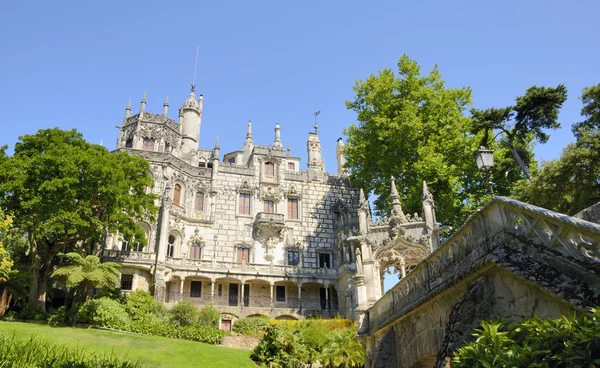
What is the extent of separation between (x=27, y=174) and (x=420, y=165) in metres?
23.4

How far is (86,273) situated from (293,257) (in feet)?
57.8

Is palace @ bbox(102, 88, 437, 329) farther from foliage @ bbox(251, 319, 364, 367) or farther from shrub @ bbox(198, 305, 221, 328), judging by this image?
foliage @ bbox(251, 319, 364, 367)

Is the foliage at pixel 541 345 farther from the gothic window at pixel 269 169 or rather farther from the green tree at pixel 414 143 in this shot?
the gothic window at pixel 269 169

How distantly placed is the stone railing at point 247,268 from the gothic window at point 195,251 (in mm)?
2083

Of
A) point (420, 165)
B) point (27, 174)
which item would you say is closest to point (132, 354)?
point (27, 174)

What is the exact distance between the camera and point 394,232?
64.4ft

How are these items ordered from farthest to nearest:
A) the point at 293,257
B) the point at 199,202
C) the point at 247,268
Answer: the point at 199,202 → the point at 293,257 → the point at 247,268

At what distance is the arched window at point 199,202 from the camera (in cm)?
3803

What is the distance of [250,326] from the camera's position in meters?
30.7

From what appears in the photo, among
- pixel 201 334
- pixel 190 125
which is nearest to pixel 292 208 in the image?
Result: pixel 190 125

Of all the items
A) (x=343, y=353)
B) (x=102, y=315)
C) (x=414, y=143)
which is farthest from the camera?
(x=414, y=143)

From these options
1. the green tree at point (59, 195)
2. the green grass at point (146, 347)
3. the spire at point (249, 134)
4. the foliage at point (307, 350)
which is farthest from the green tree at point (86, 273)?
the spire at point (249, 134)

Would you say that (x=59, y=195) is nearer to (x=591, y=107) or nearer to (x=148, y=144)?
(x=148, y=144)

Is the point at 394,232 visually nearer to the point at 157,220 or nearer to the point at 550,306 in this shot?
the point at 550,306
